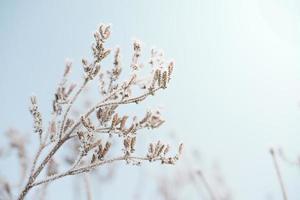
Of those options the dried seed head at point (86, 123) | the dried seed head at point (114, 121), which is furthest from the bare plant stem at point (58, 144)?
the dried seed head at point (114, 121)

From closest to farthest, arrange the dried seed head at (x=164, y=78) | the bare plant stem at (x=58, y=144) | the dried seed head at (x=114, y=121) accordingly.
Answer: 1. the bare plant stem at (x=58, y=144)
2. the dried seed head at (x=114, y=121)
3. the dried seed head at (x=164, y=78)

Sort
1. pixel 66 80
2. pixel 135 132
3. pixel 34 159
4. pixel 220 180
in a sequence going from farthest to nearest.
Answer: pixel 220 180
pixel 66 80
pixel 135 132
pixel 34 159

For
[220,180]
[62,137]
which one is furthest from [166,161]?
[220,180]

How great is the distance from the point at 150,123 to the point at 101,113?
546mm

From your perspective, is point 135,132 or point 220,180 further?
point 220,180

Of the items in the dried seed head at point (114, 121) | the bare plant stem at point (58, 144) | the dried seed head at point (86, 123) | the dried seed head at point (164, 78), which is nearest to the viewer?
the bare plant stem at point (58, 144)

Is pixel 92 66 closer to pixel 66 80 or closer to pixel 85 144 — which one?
pixel 66 80

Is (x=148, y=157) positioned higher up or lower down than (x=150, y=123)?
lower down

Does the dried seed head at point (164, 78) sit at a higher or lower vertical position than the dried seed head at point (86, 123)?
higher

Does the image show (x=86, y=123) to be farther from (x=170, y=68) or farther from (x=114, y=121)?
(x=170, y=68)

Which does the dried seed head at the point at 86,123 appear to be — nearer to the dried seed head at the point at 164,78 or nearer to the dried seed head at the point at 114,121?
the dried seed head at the point at 114,121

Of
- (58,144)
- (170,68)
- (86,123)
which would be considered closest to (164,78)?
(170,68)

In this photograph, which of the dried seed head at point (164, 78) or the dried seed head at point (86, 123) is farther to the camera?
the dried seed head at point (164, 78)

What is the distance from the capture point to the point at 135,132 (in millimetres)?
4133
